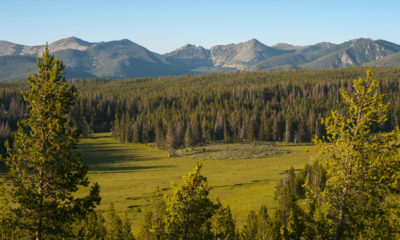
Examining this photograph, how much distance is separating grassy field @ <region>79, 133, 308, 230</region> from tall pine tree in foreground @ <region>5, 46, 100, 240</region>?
3238 centimetres

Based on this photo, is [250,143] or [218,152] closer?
[218,152]

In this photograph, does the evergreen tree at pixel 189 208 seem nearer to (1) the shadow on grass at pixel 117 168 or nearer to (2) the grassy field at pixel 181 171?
(2) the grassy field at pixel 181 171

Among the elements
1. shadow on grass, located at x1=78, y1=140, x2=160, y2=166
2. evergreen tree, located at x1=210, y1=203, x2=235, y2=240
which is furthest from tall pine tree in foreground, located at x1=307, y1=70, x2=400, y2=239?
shadow on grass, located at x1=78, y1=140, x2=160, y2=166

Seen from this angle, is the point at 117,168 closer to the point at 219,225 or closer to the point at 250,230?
the point at 250,230

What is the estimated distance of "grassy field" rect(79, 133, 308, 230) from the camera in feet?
221

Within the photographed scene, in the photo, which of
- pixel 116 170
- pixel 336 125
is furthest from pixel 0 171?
pixel 336 125

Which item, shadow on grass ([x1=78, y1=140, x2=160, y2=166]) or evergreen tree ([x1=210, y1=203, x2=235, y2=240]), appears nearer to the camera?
evergreen tree ([x1=210, y1=203, x2=235, y2=240])

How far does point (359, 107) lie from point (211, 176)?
8090 cm

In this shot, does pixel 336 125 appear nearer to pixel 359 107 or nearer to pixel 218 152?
pixel 359 107

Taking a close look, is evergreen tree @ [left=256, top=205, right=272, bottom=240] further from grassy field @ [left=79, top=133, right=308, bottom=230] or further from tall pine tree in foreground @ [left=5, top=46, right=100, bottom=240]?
tall pine tree in foreground @ [left=5, top=46, right=100, bottom=240]

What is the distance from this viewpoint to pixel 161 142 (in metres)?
151

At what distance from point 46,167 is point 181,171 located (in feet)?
294

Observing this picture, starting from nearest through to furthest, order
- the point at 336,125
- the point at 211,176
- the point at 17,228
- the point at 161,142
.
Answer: the point at 17,228 < the point at 336,125 < the point at 211,176 < the point at 161,142

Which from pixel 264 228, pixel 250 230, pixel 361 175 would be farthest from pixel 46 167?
pixel 264 228
